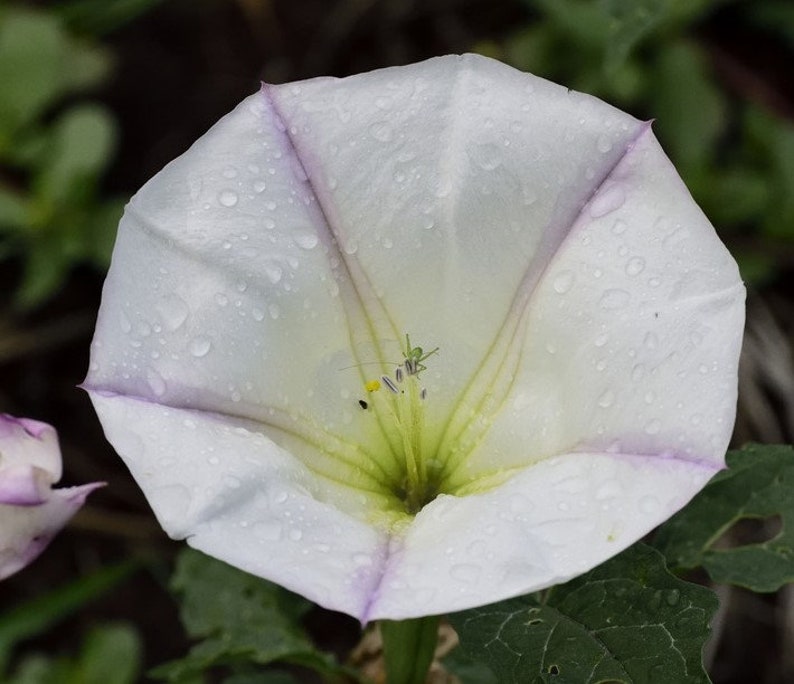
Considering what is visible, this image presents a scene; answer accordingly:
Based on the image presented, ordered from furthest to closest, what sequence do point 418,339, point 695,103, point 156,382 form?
point 695,103 → point 418,339 → point 156,382

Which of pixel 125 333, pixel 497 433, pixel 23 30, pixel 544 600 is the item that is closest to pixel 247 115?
pixel 125 333

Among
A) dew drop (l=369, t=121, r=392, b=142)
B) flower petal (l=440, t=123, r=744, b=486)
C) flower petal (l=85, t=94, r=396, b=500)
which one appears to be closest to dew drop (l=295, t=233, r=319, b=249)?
flower petal (l=85, t=94, r=396, b=500)

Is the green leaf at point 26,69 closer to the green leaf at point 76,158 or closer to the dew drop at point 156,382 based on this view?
the green leaf at point 76,158

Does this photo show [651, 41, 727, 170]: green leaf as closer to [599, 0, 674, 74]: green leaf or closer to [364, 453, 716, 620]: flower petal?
[599, 0, 674, 74]: green leaf

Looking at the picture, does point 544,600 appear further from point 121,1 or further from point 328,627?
point 121,1

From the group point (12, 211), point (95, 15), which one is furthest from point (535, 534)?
point (95, 15)

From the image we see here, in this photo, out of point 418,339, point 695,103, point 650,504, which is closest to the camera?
point 650,504

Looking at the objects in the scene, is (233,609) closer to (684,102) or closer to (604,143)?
(604,143)
